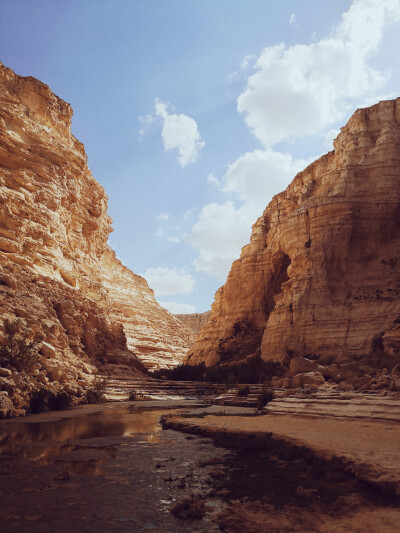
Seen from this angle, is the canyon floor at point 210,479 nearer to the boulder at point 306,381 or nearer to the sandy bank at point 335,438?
the sandy bank at point 335,438

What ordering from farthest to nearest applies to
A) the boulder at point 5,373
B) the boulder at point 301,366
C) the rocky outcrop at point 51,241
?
the boulder at point 301,366 → the rocky outcrop at point 51,241 → the boulder at point 5,373

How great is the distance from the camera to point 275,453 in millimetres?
5484

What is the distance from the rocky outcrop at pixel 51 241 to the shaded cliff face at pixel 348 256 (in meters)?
13.3

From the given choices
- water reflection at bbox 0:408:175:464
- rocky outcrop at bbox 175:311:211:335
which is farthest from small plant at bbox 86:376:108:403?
rocky outcrop at bbox 175:311:211:335

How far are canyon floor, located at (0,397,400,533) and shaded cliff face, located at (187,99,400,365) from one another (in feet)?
48.3

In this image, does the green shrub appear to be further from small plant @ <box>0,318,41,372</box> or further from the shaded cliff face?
small plant @ <box>0,318,41,372</box>

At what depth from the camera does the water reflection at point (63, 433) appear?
18.4 ft

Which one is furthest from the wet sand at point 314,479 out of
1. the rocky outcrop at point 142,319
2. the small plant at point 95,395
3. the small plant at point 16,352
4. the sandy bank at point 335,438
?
the rocky outcrop at point 142,319

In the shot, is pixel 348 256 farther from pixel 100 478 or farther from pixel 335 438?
pixel 100 478

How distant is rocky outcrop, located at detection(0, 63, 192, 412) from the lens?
15.3 m

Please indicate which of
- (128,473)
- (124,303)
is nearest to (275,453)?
(128,473)

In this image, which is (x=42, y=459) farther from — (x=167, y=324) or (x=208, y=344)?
(x=167, y=324)

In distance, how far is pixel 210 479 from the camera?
4.32 m

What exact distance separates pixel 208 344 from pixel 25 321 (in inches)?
1212
